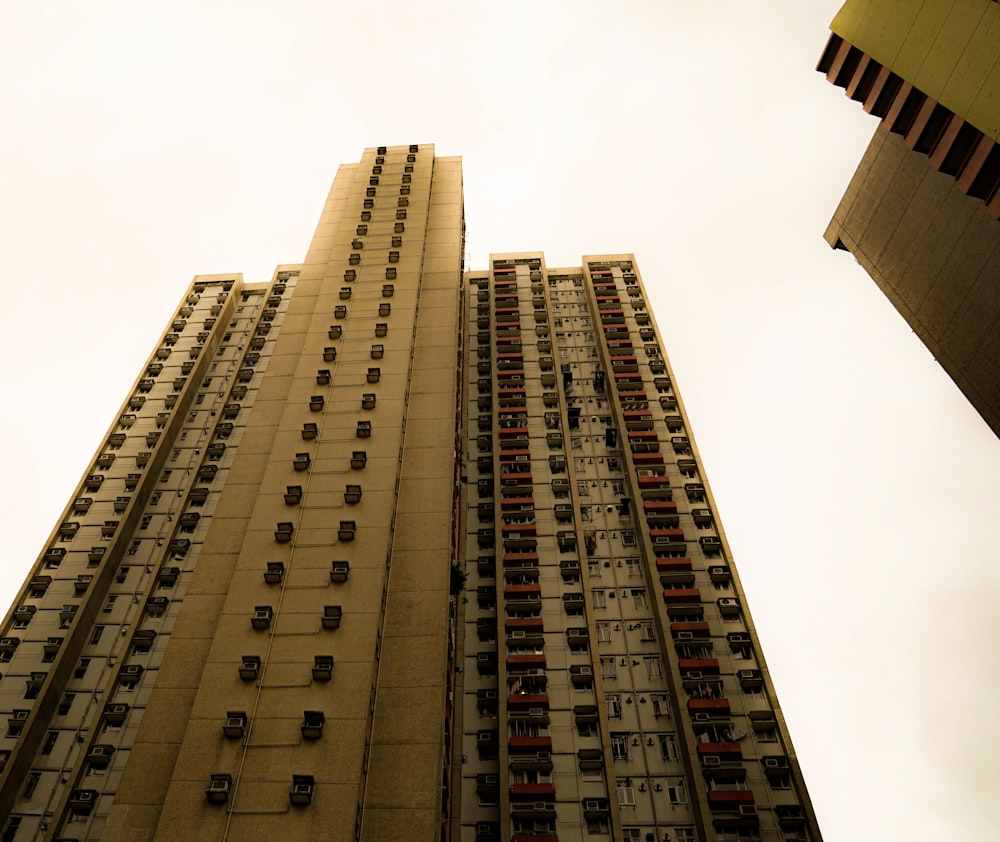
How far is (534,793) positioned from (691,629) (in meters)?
12.9

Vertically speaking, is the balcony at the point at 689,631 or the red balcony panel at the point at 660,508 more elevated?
the red balcony panel at the point at 660,508

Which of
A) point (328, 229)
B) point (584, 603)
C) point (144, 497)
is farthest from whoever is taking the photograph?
point (328, 229)

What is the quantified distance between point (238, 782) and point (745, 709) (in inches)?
1031

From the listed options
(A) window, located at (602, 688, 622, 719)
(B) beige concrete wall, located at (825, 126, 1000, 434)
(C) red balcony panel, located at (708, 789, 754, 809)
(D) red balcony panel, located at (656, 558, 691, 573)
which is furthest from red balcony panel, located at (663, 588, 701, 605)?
(B) beige concrete wall, located at (825, 126, 1000, 434)

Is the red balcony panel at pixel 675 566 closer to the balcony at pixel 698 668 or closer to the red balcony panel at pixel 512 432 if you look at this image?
the balcony at pixel 698 668

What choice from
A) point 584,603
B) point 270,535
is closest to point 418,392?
point 270,535

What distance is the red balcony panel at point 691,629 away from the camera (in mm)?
42094

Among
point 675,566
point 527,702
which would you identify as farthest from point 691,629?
point 527,702

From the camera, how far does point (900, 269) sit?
35.0 meters

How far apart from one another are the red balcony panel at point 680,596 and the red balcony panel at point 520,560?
8.33 metres

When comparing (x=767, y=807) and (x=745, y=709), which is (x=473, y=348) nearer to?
(x=745, y=709)

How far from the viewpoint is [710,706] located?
1532 inches

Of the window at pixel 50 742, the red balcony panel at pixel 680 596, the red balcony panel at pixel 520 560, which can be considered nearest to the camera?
the window at pixel 50 742

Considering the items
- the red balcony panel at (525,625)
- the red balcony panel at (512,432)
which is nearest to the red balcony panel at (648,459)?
the red balcony panel at (512,432)
